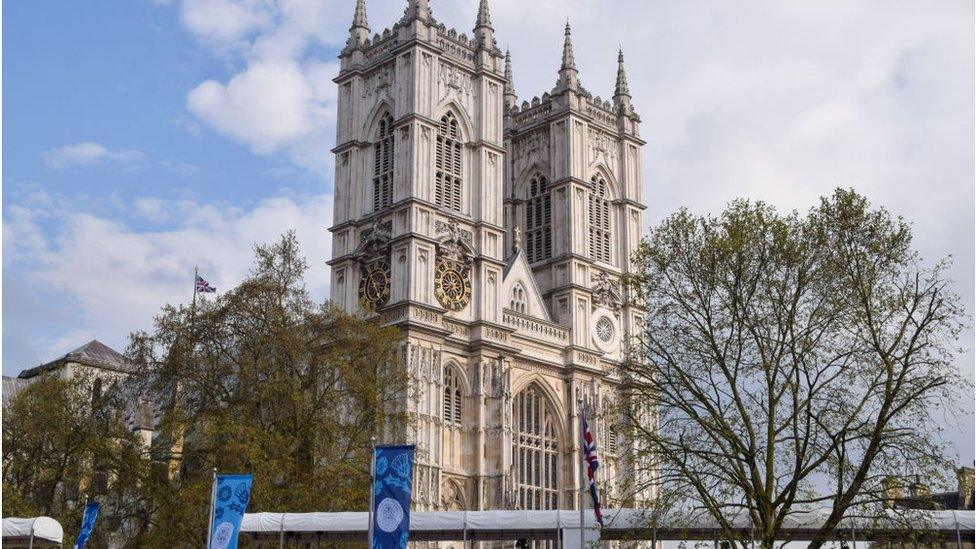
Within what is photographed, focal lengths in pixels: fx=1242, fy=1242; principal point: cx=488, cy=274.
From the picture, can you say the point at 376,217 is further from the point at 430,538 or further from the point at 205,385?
the point at 430,538

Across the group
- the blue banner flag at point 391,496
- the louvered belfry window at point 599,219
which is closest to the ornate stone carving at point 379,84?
the louvered belfry window at point 599,219

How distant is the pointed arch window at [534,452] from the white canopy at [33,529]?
27.3 m

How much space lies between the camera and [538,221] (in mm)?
68375

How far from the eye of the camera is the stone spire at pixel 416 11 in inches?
2394

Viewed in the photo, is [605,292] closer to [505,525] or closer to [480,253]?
[480,253]

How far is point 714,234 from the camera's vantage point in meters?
30.6

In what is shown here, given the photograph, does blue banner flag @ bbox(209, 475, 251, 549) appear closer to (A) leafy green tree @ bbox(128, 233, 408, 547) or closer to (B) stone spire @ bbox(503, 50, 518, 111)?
(A) leafy green tree @ bbox(128, 233, 408, 547)

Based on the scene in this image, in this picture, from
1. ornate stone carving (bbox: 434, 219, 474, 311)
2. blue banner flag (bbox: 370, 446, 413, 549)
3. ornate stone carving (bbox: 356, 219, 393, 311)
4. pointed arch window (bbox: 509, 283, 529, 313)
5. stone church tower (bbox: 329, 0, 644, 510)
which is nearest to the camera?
blue banner flag (bbox: 370, 446, 413, 549)

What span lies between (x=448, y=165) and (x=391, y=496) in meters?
36.0

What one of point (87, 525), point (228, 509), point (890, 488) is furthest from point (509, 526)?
point (87, 525)

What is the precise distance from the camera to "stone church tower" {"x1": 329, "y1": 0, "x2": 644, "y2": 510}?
2226 inches

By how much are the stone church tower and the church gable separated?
0.10 m

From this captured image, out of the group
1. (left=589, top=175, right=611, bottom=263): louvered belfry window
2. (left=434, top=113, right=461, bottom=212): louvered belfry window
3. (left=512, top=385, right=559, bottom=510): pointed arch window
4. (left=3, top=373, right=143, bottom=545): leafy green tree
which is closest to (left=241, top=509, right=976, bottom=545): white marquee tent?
(left=3, top=373, right=143, bottom=545): leafy green tree

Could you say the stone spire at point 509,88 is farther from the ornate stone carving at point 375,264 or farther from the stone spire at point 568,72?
the ornate stone carving at point 375,264
